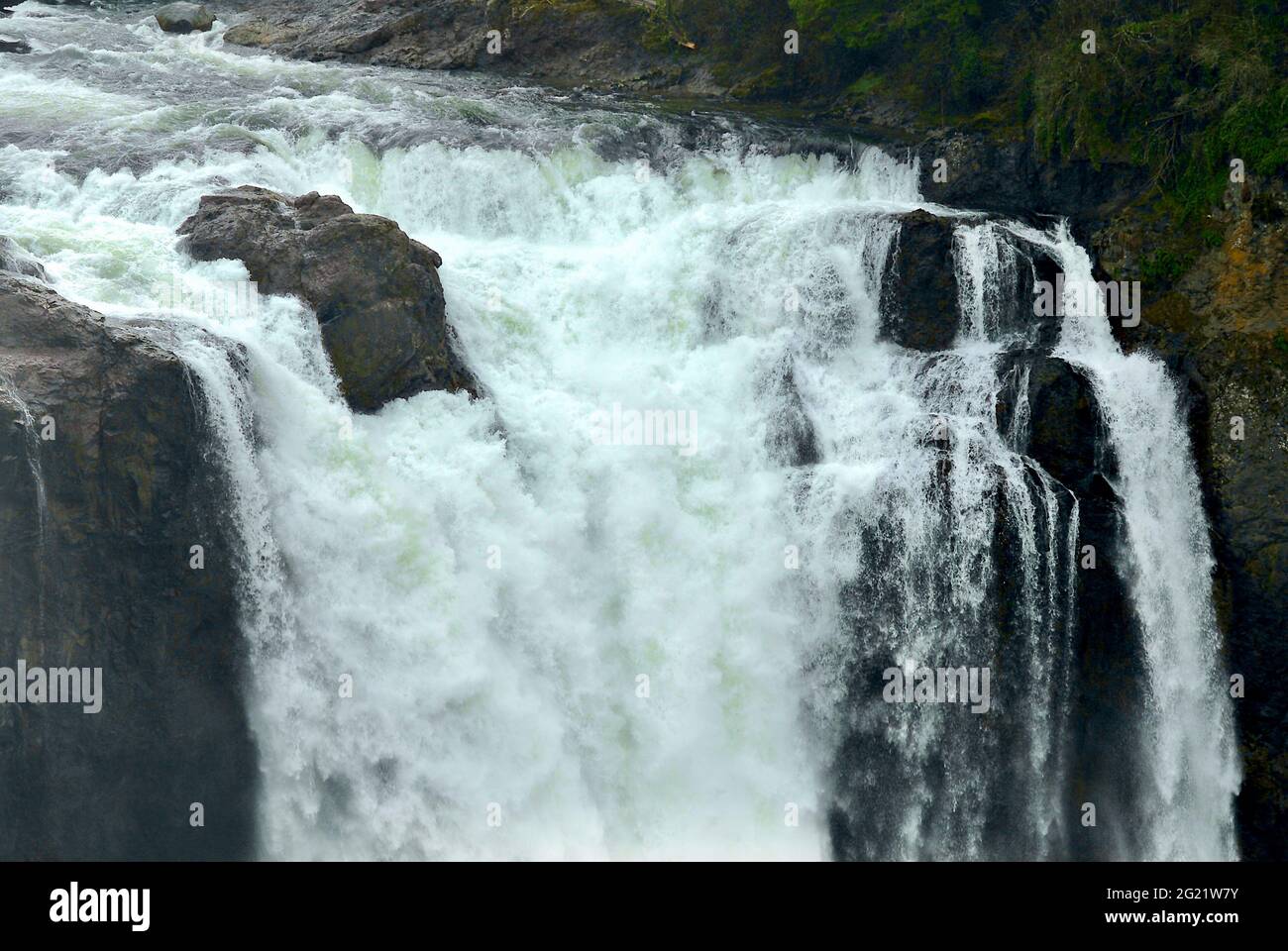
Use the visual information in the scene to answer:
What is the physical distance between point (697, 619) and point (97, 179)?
1038cm

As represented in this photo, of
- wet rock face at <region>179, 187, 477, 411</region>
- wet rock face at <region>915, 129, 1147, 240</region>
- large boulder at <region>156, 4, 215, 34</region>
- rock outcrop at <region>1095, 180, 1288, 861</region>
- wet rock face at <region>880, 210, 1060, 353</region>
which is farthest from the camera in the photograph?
large boulder at <region>156, 4, 215, 34</region>

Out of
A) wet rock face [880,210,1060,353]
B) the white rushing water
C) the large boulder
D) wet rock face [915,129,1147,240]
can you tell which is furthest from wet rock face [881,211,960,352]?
the large boulder

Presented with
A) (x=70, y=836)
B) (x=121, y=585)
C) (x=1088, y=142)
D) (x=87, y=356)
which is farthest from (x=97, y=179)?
(x=1088, y=142)

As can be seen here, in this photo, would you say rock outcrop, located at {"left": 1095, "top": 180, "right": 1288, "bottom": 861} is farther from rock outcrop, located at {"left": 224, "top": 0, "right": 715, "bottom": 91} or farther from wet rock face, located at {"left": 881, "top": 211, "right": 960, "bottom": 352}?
rock outcrop, located at {"left": 224, "top": 0, "right": 715, "bottom": 91}

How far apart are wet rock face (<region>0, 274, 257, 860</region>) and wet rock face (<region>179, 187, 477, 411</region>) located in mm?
2660

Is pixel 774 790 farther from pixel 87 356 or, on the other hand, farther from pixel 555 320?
pixel 87 356

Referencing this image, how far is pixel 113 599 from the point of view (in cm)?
1334

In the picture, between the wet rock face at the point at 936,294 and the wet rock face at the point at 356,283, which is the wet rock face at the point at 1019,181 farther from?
the wet rock face at the point at 356,283

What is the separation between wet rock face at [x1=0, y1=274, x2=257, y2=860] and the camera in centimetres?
1281

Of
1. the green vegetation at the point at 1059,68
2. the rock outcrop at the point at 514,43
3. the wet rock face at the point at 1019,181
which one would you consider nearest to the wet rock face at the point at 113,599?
the wet rock face at the point at 1019,181

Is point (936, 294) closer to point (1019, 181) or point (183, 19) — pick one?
point (1019, 181)

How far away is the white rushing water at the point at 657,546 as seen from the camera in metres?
14.7

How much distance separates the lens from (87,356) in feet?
43.8

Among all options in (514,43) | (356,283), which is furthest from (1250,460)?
(514,43)
